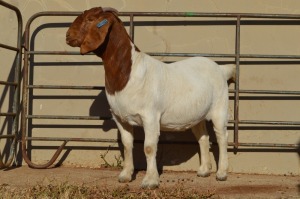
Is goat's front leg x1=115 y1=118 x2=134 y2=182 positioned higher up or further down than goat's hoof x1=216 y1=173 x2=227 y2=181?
higher up

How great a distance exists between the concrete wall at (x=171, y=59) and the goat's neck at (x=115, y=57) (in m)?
1.23

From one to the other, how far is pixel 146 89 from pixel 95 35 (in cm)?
73

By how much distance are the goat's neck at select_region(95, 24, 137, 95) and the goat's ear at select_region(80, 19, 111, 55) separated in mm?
132

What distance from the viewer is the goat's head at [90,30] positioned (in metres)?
5.32

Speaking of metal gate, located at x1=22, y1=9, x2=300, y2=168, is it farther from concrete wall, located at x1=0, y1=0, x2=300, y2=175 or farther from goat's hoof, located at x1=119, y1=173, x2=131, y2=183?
goat's hoof, located at x1=119, y1=173, x2=131, y2=183

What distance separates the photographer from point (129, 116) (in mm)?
5469

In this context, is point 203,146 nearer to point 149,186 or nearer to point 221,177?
point 221,177

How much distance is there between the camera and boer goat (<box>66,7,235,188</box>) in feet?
17.6

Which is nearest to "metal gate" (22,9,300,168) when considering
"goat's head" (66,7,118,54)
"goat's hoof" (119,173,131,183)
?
"goat's hoof" (119,173,131,183)

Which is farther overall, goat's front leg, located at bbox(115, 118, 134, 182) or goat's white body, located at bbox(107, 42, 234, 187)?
goat's front leg, located at bbox(115, 118, 134, 182)

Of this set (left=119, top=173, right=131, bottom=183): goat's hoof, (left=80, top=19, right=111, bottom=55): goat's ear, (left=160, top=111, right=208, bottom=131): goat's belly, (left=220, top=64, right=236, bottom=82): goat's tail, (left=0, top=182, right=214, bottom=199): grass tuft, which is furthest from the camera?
(left=220, top=64, right=236, bottom=82): goat's tail

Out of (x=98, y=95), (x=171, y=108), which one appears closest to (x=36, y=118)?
(x=98, y=95)

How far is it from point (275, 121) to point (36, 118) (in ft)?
9.37

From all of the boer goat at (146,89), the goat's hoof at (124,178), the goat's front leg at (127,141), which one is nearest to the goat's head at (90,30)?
the boer goat at (146,89)
